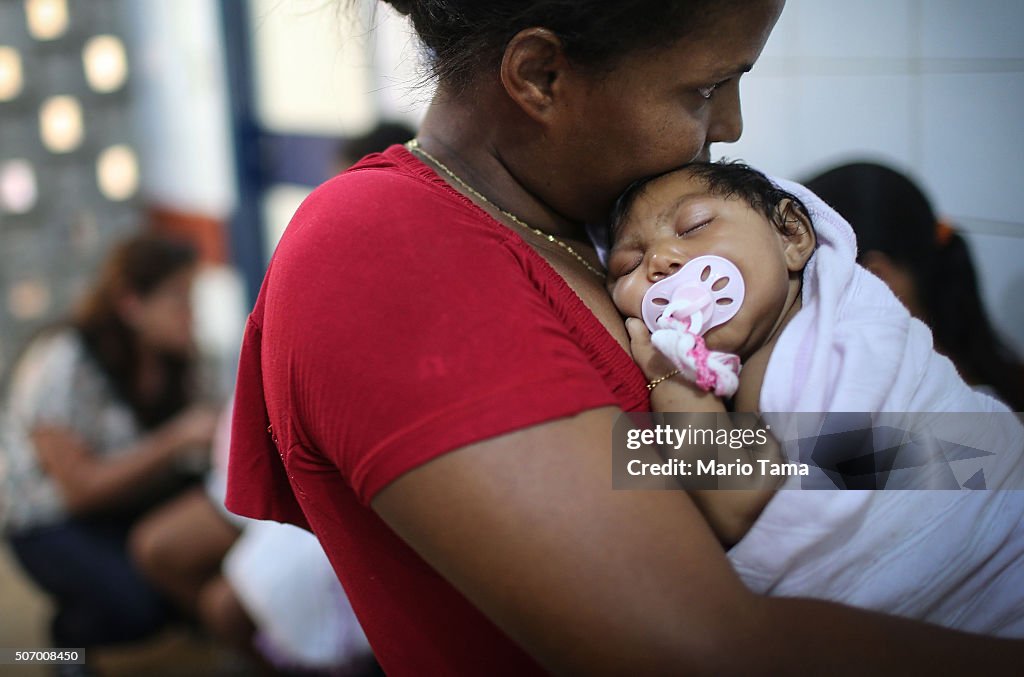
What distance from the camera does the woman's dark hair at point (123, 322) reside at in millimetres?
2664

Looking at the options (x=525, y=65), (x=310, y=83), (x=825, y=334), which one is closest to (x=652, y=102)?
(x=525, y=65)

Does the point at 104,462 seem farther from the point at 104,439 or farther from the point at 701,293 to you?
the point at 701,293

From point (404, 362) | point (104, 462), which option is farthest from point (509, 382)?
point (104, 462)

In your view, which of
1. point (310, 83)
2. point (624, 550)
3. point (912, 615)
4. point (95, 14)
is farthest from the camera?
point (95, 14)

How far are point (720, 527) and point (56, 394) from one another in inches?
90.0

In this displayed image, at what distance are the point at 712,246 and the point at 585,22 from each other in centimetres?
25

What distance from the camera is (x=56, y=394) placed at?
2545mm

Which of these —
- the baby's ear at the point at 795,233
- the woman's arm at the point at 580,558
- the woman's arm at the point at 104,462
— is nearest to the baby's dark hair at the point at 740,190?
the baby's ear at the point at 795,233

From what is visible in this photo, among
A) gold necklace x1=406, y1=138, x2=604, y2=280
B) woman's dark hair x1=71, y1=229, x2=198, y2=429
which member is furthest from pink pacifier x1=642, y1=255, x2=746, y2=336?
woman's dark hair x1=71, y1=229, x2=198, y2=429

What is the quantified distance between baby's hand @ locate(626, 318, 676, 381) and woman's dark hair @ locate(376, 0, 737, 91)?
0.81 feet

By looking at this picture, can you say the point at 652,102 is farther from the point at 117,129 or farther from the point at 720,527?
the point at 117,129

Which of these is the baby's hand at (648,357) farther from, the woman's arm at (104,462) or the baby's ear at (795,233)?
the woman's arm at (104,462)

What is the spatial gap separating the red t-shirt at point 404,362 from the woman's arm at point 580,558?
23mm

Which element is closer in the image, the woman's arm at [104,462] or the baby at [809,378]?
the baby at [809,378]
